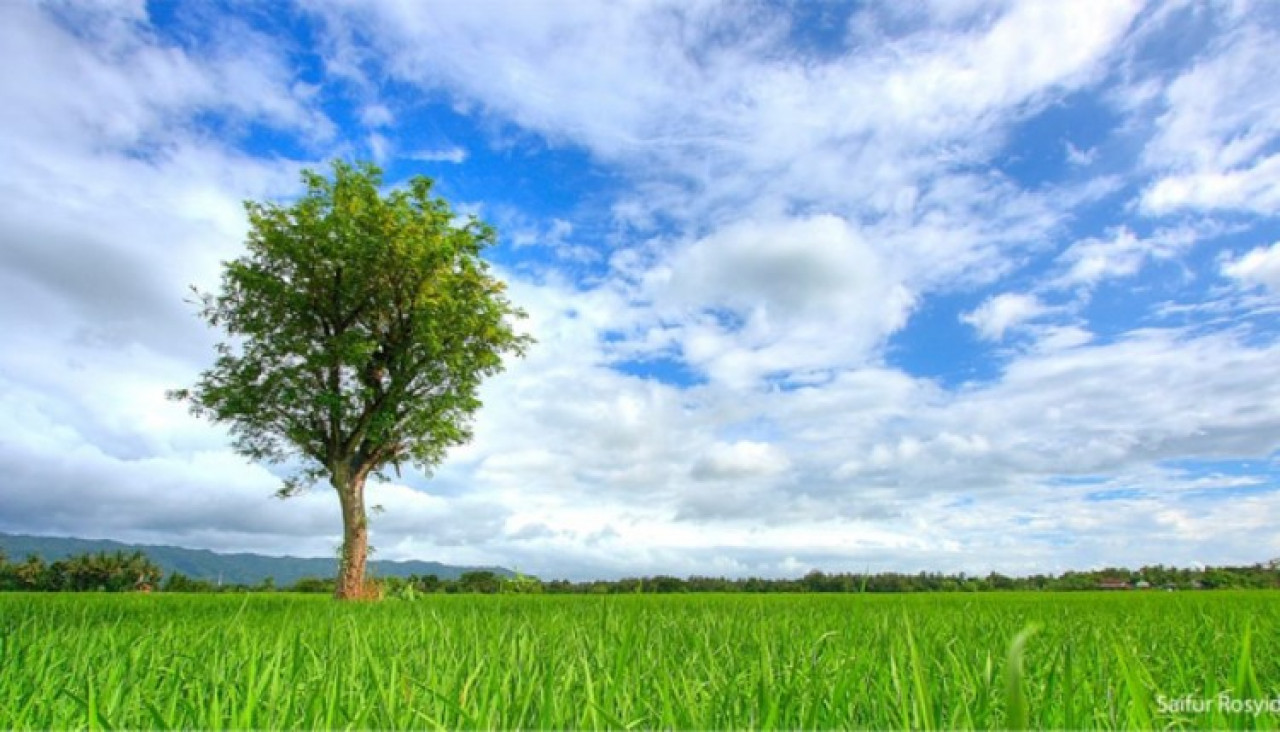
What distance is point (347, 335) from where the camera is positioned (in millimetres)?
24516

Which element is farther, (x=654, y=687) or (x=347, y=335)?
(x=347, y=335)

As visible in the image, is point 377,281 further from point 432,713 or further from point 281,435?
point 432,713

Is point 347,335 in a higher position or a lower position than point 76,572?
higher

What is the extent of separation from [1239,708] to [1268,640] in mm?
3087

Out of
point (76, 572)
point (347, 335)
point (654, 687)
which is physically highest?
point (347, 335)

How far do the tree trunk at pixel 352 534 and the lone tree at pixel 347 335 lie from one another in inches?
1.5

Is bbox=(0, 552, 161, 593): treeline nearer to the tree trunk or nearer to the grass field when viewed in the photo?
the tree trunk

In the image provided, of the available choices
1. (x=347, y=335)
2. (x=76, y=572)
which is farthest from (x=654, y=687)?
(x=76, y=572)

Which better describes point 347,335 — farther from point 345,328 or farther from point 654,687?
point 654,687

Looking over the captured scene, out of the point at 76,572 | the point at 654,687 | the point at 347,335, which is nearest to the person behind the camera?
the point at 654,687

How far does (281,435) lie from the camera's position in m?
25.7

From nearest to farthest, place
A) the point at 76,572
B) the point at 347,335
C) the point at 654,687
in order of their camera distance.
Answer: the point at 654,687 → the point at 347,335 → the point at 76,572

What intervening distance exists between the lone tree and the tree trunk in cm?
4

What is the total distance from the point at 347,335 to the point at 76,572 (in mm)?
55228
